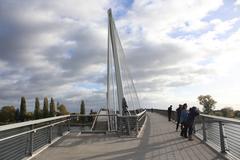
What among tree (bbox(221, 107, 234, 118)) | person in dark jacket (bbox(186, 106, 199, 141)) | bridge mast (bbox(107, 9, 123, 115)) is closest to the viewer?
person in dark jacket (bbox(186, 106, 199, 141))

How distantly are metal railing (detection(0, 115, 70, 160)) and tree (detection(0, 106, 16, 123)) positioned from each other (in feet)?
395

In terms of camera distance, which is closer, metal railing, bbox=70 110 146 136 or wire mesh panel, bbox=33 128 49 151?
wire mesh panel, bbox=33 128 49 151

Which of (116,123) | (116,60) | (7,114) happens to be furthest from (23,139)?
(7,114)

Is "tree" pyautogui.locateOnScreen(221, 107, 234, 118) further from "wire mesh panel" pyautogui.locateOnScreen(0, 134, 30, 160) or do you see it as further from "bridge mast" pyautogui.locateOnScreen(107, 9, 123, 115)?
"wire mesh panel" pyautogui.locateOnScreen(0, 134, 30, 160)

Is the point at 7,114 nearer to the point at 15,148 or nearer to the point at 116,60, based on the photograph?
the point at 116,60

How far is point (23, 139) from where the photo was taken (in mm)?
8586

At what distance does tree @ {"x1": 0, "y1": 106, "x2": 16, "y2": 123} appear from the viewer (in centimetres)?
12656

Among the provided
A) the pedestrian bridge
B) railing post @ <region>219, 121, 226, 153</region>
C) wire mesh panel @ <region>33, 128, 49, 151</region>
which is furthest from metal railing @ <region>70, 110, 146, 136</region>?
railing post @ <region>219, 121, 226, 153</region>

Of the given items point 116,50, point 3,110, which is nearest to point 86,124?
point 116,50

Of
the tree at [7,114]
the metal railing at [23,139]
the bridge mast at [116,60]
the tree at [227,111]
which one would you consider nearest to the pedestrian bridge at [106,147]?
the metal railing at [23,139]

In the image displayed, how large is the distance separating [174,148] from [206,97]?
92905mm

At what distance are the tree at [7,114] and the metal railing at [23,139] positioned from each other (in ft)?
395

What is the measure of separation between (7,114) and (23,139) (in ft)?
427

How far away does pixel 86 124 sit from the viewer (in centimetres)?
1845
